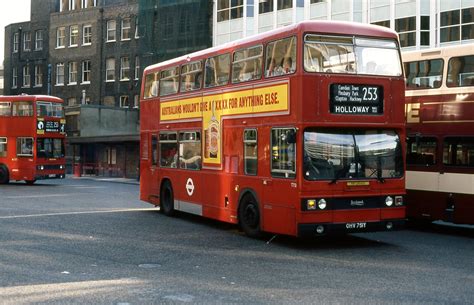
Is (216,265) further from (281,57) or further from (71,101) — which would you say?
(71,101)

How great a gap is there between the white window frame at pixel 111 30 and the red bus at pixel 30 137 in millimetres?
24162

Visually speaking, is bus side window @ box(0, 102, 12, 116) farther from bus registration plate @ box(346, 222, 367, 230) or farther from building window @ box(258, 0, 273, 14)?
bus registration plate @ box(346, 222, 367, 230)

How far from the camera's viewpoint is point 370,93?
12.7 m

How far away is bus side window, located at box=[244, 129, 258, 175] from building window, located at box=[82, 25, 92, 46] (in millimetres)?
49148

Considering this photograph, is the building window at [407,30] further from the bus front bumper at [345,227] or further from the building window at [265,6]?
the bus front bumper at [345,227]

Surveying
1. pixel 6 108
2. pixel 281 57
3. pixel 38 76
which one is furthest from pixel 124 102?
pixel 281 57

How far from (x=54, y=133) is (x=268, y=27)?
1672 centimetres

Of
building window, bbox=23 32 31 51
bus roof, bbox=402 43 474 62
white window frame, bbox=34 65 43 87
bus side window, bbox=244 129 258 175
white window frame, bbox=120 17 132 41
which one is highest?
building window, bbox=23 32 31 51

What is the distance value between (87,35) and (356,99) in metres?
52.0

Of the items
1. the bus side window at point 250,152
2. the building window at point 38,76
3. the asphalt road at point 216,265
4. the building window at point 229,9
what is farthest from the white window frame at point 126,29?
the bus side window at point 250,152

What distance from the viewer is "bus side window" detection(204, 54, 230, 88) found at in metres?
15.3

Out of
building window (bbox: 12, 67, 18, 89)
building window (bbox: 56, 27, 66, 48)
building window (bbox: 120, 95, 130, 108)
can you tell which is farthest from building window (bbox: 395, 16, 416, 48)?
building window (bbox: 12, 67, 18, 89)

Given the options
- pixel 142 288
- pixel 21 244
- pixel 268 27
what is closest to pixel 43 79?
pixel 268 27

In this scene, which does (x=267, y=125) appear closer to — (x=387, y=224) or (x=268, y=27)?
(x=387, y=224)
